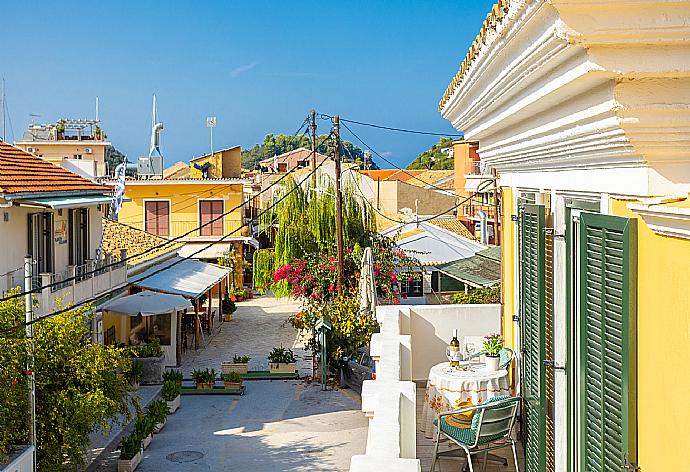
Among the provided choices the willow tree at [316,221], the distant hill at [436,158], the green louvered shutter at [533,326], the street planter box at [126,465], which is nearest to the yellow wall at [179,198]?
the willow tree at [316,221]

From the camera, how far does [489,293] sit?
65.5 ft

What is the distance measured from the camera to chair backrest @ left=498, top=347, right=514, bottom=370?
22.6ft

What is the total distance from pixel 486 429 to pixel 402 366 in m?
1.17

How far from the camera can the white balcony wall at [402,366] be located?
4590 mm

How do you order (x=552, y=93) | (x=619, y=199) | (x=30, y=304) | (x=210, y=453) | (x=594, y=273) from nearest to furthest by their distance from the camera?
1. (x=552, y=93)
2. (x=619, y=199)
3. (x=594, y=273)
4. (x=30, y=304)
5. (x=210, y=453)

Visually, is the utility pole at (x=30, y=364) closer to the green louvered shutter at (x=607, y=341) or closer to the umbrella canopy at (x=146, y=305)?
the green louvered shutter at (x=607, y=341)

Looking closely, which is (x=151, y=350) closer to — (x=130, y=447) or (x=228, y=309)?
(x=130, y=447)

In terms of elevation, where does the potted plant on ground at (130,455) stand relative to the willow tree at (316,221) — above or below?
below

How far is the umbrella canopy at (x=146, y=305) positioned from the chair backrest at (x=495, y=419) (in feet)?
53.2

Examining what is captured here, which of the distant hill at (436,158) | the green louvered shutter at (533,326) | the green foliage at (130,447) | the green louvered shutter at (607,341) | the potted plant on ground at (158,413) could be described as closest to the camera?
the green louvered shutter at (607,341)

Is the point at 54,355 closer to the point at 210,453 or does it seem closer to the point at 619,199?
the point at 210,453

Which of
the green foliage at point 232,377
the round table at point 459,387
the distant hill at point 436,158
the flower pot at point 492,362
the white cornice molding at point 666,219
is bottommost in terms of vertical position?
the green foliage at point 232,377

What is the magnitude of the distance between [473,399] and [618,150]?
15.5ft

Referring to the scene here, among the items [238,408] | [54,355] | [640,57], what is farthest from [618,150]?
[238,408]
